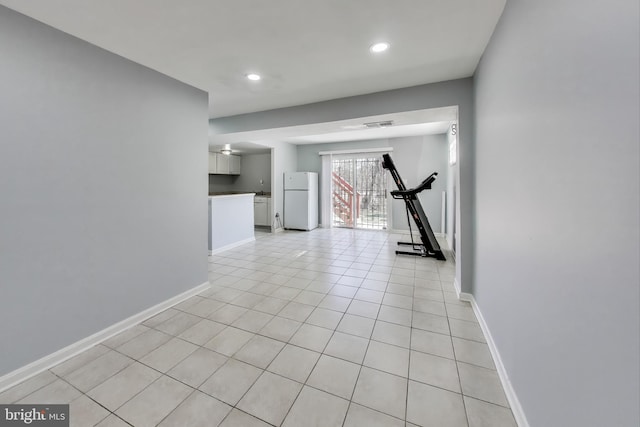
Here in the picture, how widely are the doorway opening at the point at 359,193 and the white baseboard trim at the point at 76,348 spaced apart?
5236mm

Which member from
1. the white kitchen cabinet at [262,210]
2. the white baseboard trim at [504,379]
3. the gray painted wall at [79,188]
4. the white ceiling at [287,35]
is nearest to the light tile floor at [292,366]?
the white baseboard trim at [504,379]

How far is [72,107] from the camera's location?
185 cm

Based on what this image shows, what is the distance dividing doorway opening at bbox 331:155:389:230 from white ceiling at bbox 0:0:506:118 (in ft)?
13.6

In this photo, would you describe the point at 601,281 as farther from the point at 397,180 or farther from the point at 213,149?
the point at 213,149

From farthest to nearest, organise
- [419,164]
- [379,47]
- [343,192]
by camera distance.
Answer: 1. [343,192]
2. [419,164]
3. [379,47]

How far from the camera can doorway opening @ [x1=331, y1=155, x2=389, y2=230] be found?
22.5 feet

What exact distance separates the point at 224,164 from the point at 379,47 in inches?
235

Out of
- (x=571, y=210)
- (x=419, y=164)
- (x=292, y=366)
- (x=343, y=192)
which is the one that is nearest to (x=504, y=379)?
(x=571, y=210)

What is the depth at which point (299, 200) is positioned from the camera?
6770 mm

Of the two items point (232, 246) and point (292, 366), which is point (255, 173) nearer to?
point (232, 246)

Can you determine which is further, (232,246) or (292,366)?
(232,246)

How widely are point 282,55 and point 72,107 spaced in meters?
1.67

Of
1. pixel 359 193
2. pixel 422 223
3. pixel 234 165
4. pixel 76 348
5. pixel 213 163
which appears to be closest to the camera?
pixel 76 348

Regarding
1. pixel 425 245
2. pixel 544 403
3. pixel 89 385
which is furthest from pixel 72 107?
pixel 425 245
